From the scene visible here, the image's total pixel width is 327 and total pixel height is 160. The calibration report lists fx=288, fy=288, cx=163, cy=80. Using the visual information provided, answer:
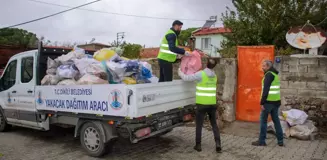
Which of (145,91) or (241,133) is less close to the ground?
(145,91)

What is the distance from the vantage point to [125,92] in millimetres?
4414

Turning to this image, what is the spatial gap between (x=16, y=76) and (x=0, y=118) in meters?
1.42

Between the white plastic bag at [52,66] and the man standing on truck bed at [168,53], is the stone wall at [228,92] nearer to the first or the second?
the man standing on truck bed at [168,53]

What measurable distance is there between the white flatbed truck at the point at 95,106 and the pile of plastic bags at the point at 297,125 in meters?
2.24

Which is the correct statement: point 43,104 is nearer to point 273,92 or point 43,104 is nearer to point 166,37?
point 166,37

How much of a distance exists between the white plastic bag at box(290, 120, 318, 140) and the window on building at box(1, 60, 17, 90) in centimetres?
644

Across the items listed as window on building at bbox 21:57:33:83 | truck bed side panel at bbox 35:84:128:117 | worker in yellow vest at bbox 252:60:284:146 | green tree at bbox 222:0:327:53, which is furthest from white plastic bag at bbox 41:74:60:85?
green tree at bbox 222:0:327:53

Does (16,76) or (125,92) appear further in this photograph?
(16,76)

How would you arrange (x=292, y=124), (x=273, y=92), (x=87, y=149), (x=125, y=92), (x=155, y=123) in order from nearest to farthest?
(x=125, y=92), (x=155, y=123), (x=87, y=149), (x=273, y=92), (x=292, y=124)

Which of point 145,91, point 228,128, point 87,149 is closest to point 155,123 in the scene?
point 145,91

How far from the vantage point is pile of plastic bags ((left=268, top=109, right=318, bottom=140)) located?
20.1ft

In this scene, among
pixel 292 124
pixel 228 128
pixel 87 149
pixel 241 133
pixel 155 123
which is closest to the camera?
pixel 155 123

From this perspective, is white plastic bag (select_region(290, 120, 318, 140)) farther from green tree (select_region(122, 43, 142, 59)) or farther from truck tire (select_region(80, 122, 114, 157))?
green tree (select_region(122, 43, 142, 59))

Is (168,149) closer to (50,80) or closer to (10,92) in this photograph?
(50,80)
